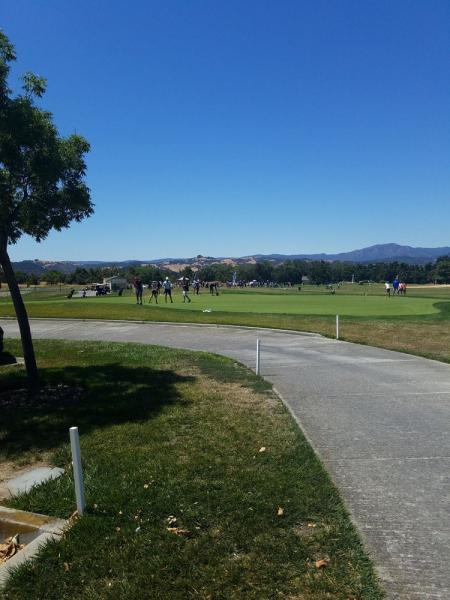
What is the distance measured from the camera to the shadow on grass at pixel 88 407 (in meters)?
6.55

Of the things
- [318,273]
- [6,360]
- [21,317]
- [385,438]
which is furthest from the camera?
[318,273]

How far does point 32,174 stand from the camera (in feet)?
27.3

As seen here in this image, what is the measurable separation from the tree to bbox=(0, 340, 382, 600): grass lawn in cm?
280

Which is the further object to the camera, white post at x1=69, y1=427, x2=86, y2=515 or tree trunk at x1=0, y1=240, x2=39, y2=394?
tree trunk at x1=0, y1=240, x2=39, y2=394

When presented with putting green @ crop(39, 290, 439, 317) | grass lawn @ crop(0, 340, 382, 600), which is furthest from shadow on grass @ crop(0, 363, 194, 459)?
putting green @ crop(39, 290, 439, 317)

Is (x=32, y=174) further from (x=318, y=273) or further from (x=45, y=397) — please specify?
(x=318, y=273)

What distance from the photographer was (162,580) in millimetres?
3352

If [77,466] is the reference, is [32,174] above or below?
above

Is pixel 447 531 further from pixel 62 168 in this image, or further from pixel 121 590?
pixel 62 168

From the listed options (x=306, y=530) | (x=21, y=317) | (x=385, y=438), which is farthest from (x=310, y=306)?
(x=306, y=530)

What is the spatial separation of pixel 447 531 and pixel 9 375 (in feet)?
29.7

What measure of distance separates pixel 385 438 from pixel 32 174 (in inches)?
264

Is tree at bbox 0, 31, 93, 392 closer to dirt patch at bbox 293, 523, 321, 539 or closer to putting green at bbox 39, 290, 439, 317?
dirt patch at bbox 293, 523, 321, 539

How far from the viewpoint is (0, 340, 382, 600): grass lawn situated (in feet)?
11.0
